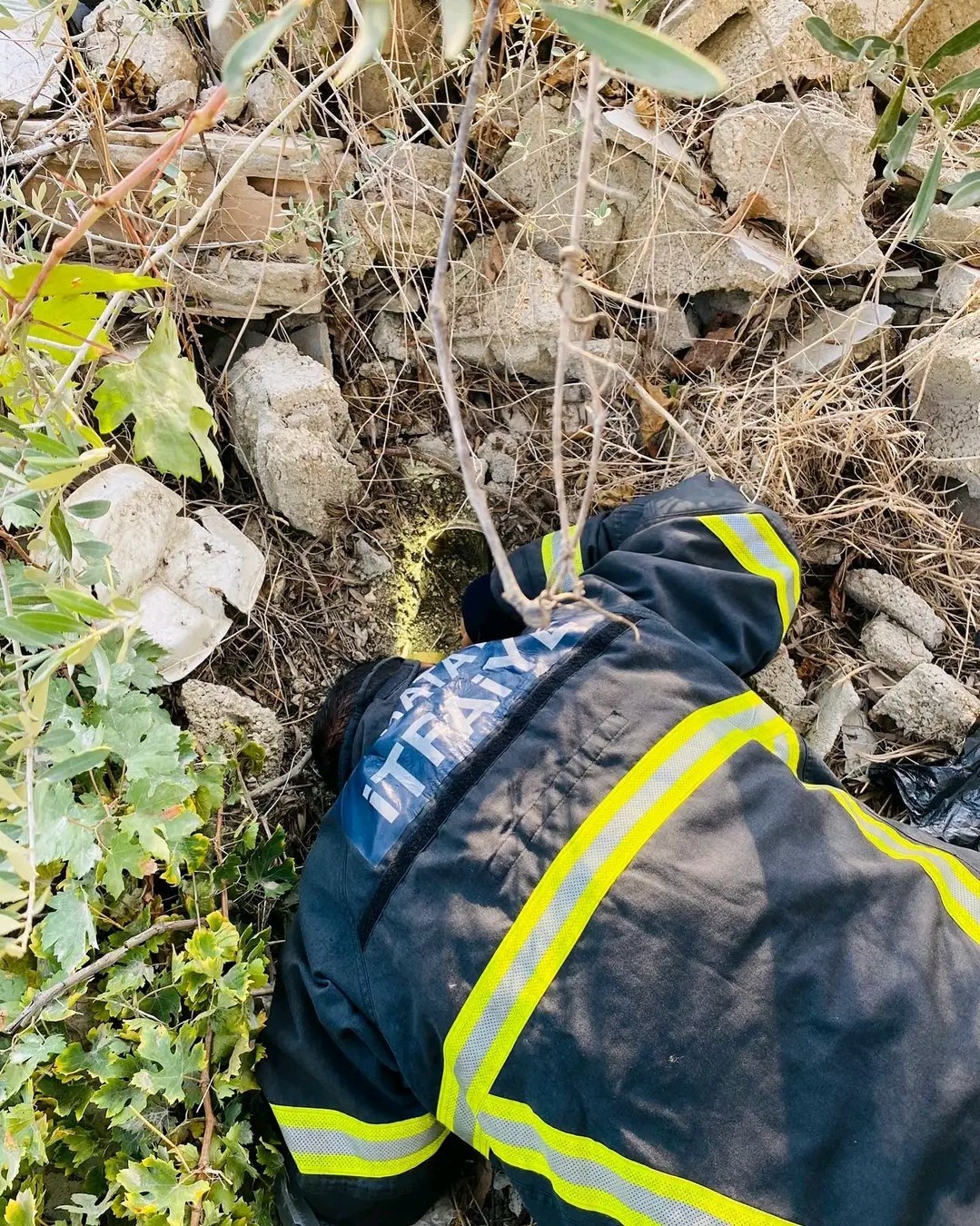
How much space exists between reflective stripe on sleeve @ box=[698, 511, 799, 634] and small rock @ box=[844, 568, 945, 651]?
1.20 feet

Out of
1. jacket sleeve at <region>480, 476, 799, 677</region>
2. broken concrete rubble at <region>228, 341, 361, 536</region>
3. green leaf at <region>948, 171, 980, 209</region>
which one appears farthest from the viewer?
broken concrete rubble at <region>228, 341, 361, 536</region>

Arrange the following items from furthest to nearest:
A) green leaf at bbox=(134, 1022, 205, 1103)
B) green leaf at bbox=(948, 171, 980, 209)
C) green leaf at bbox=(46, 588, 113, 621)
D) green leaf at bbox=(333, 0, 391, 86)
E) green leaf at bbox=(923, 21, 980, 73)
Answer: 1. green leaf at bbox=(134, 1022, 205, 1103)
2. green leaf at bbox=(948, 171, 980, 209)
3. green leaf at bbox=(923, 21, 980, 73)
4. green leaf at bbox=(46, 588, 113, 621)
5. green leaf at bbox=(333, 0, 391, 86)

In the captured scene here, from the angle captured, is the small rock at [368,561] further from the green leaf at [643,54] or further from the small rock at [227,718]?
the green leaf at [643,54]

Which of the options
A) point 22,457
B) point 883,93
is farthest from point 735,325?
point 22,457

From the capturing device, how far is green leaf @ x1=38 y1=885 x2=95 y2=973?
118cm

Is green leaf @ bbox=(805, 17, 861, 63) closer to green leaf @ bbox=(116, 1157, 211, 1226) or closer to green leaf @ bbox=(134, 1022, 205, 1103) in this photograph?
green leaf @ bbox=(134, 1022, 205, 1103)

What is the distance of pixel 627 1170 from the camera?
1.18 metres

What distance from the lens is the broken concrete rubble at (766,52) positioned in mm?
1730

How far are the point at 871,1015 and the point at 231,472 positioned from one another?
152cm

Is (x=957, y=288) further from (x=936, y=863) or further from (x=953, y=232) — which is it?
(x=936, y=863)

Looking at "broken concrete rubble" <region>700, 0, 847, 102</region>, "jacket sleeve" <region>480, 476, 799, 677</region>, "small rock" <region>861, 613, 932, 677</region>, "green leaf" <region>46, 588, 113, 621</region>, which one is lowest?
"small rock" <region>861, 613, 932, 677</region>

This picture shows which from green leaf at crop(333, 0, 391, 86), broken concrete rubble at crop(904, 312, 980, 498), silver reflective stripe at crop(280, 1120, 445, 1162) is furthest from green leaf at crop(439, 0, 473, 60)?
broken concrete rubble at crop(904, 312, 980, 498)

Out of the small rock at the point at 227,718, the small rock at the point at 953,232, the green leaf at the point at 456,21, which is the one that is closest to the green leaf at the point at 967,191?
the green leaf at the point at 456,21

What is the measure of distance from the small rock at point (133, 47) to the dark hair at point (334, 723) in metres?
1.19
